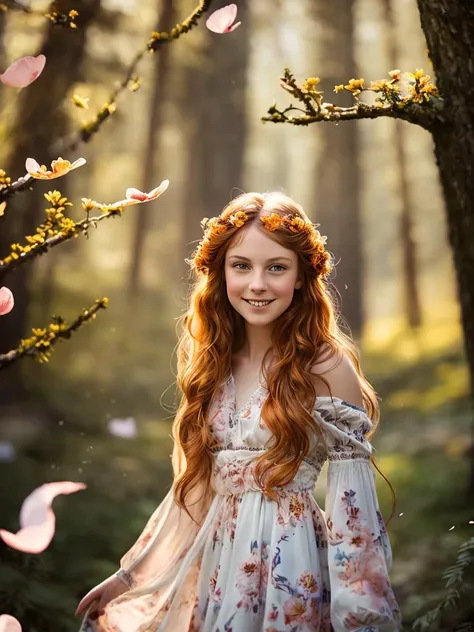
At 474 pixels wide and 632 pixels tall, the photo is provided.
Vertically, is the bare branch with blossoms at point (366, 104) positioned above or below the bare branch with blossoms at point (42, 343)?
above

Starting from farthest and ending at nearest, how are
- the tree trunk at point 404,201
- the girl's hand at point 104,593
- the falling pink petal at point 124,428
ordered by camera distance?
1. the tree trunk at point 404,201
2. the falling pink petal at point 124,428
3. the girl's hand at point 104,593

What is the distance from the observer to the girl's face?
2.00 m

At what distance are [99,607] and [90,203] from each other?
96 centimetres

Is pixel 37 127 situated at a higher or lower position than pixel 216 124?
lower

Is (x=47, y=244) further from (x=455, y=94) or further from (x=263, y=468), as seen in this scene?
(x=455, y=94)

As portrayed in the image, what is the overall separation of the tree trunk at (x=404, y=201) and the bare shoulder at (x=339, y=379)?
5.39 meters

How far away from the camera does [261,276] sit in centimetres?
200

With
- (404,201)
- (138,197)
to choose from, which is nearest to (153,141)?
(404,201)

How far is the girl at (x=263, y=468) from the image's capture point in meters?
1.87

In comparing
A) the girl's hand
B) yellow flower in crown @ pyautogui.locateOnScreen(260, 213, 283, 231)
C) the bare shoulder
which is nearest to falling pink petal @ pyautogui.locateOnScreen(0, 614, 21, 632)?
the girl's hand

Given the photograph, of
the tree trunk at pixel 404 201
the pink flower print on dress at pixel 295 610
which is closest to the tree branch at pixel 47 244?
the pink flower print on dress at pixel 295 610

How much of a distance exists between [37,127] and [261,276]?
422 centimetres

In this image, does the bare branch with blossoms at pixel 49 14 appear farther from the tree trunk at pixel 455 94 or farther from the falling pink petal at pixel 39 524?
the falling pink petal at pixel 39 524

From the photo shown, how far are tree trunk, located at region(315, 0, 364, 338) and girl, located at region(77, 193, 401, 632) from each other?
5.35 metres
